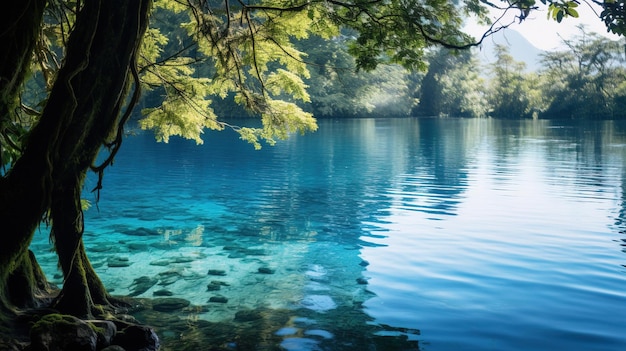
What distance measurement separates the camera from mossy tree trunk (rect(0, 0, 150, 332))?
5.32 meters

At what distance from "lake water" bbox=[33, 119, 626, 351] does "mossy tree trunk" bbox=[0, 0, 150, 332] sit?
1.51 meters

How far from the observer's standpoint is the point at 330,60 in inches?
2398

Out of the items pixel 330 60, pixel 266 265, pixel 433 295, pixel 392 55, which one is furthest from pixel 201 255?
pixel 330 60

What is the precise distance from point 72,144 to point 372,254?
20.8 feet

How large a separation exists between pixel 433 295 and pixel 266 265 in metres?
3.01

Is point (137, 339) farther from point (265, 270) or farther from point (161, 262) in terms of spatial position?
point (161, 262)

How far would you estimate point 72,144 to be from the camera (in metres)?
5.66

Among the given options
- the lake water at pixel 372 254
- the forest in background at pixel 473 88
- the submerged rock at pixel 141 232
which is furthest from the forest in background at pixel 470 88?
the submerged rock at pixel 141 232

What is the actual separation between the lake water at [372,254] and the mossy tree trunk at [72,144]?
1.51 m

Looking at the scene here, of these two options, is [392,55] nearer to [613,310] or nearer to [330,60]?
[613,310]

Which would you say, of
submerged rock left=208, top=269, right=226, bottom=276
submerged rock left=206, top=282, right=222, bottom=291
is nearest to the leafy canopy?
submerged rock left=208, top=269, right=226, bottom=276

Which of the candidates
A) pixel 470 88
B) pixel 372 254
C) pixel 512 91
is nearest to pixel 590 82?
pixel 512 91

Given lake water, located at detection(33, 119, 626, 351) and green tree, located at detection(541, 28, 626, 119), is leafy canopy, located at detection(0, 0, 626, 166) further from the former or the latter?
green tree, located at detection(541, 28, 626, 119)

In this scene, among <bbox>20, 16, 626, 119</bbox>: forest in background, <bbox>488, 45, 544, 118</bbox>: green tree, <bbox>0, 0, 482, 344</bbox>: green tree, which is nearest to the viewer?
<bbox>0, 0, 482, 344</bbox>: green tree
